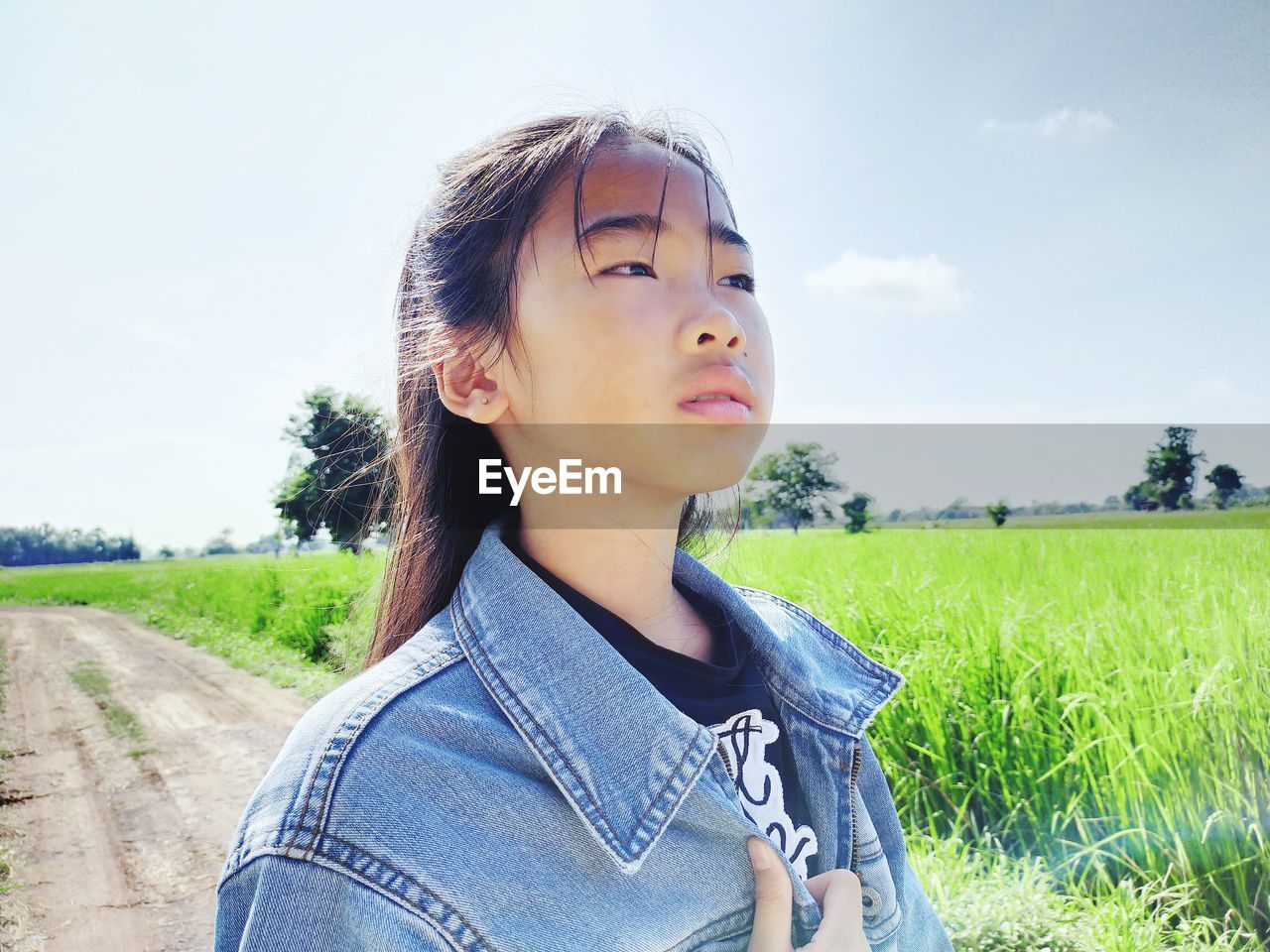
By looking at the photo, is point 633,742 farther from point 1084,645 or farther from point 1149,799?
point 1084,645

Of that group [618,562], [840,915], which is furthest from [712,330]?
[840,915]

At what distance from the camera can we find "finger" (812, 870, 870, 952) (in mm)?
803

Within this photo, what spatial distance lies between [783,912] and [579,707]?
0.99 feet

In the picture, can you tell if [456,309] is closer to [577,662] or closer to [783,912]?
[577,662]

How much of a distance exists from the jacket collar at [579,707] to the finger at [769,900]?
0.11 m

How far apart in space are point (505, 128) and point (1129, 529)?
593 cm

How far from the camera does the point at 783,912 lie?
31.4 inches

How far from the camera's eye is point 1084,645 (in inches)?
109

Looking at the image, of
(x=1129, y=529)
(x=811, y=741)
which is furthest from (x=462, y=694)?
(x=1129, y=529)

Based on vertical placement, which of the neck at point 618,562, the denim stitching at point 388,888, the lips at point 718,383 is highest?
the lips at point 718,383

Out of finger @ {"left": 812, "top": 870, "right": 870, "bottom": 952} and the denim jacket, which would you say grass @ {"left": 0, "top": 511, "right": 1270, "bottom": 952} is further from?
finger @ {"left": 812, "top": 870, "right": 870, "bottom": 952}

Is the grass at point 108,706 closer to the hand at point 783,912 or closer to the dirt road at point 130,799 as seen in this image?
the dirt road at point 130,799

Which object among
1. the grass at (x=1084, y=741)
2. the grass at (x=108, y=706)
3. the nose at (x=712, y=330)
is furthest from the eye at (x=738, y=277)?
the grass at (x=108, y=706)

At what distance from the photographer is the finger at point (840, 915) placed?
0.80m
